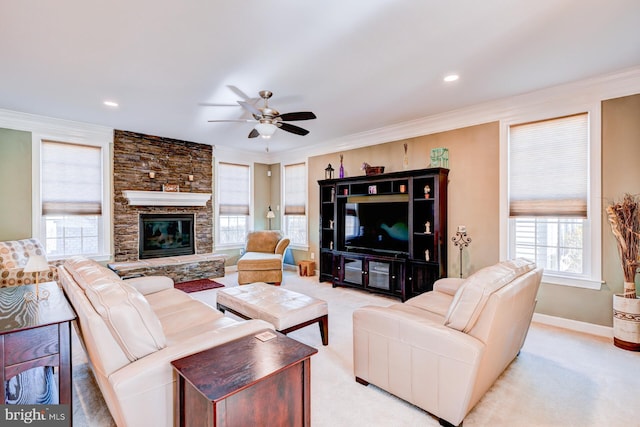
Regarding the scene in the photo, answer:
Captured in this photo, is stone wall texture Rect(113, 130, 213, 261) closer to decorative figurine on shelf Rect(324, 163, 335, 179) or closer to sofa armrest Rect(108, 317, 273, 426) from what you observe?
decorative figurine on shelf Rect(324, 163, 335, 179)

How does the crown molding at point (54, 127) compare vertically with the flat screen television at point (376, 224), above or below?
above

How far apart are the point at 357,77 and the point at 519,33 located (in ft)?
4.76

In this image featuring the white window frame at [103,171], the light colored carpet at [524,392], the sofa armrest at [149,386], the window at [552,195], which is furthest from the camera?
the white window frame at [103,171]

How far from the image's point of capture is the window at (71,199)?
15.5ft

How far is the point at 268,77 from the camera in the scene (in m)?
3.18

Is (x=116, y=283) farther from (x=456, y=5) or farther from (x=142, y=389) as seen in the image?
(x=456, y=5)

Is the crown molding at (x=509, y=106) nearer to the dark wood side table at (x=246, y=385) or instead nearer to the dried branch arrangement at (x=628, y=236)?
the dried branch arrangement at (x=628, y=236)

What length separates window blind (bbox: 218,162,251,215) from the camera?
672cm

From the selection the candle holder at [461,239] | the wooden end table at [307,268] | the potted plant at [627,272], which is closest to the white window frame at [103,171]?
the wooden end table at [307,268]

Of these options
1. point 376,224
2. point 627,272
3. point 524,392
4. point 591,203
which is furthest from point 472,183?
point 524,392

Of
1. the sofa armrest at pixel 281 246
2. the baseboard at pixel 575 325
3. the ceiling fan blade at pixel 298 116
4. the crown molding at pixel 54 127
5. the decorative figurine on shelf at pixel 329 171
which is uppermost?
the crown molding at pixel 54 127

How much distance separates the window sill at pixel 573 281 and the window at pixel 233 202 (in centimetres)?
564

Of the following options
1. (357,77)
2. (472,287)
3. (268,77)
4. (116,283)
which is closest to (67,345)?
(116,283)

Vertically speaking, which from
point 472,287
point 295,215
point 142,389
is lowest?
point 142,389
